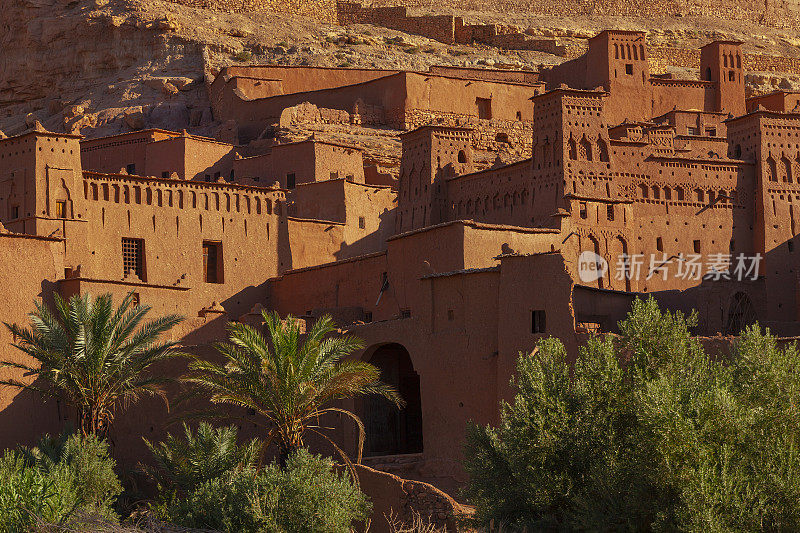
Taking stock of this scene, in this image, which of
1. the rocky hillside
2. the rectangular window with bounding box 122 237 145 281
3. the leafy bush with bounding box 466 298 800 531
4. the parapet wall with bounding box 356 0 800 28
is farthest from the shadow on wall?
the parapet wall with bounding box 356 0 800 28

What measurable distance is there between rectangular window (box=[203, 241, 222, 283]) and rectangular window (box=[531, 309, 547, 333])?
13082mm

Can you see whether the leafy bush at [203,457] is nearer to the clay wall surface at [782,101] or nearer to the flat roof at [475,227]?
the flat roof at [475,227]

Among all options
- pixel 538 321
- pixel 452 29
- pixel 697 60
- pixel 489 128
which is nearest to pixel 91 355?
pixel 538 321

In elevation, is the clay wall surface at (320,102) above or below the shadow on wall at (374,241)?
above

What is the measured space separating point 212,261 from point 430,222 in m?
6.43

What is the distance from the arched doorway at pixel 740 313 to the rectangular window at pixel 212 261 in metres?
13.6

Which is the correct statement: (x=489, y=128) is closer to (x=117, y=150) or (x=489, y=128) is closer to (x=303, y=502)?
(x=117, y=150)

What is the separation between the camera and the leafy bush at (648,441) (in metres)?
18.7

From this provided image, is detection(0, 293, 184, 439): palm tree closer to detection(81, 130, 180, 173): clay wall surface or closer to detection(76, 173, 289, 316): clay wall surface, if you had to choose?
detection(76, 173, 289, 316): clay wall surface

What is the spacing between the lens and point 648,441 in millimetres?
19500

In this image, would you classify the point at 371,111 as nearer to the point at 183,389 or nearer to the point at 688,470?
the point at 183,389

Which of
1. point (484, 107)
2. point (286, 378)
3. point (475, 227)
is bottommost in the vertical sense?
point (286, 378)

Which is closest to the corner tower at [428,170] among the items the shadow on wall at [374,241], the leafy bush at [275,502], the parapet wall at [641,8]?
the shadow on wall at [374,241]

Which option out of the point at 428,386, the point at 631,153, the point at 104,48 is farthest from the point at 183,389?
the point at 104,48
